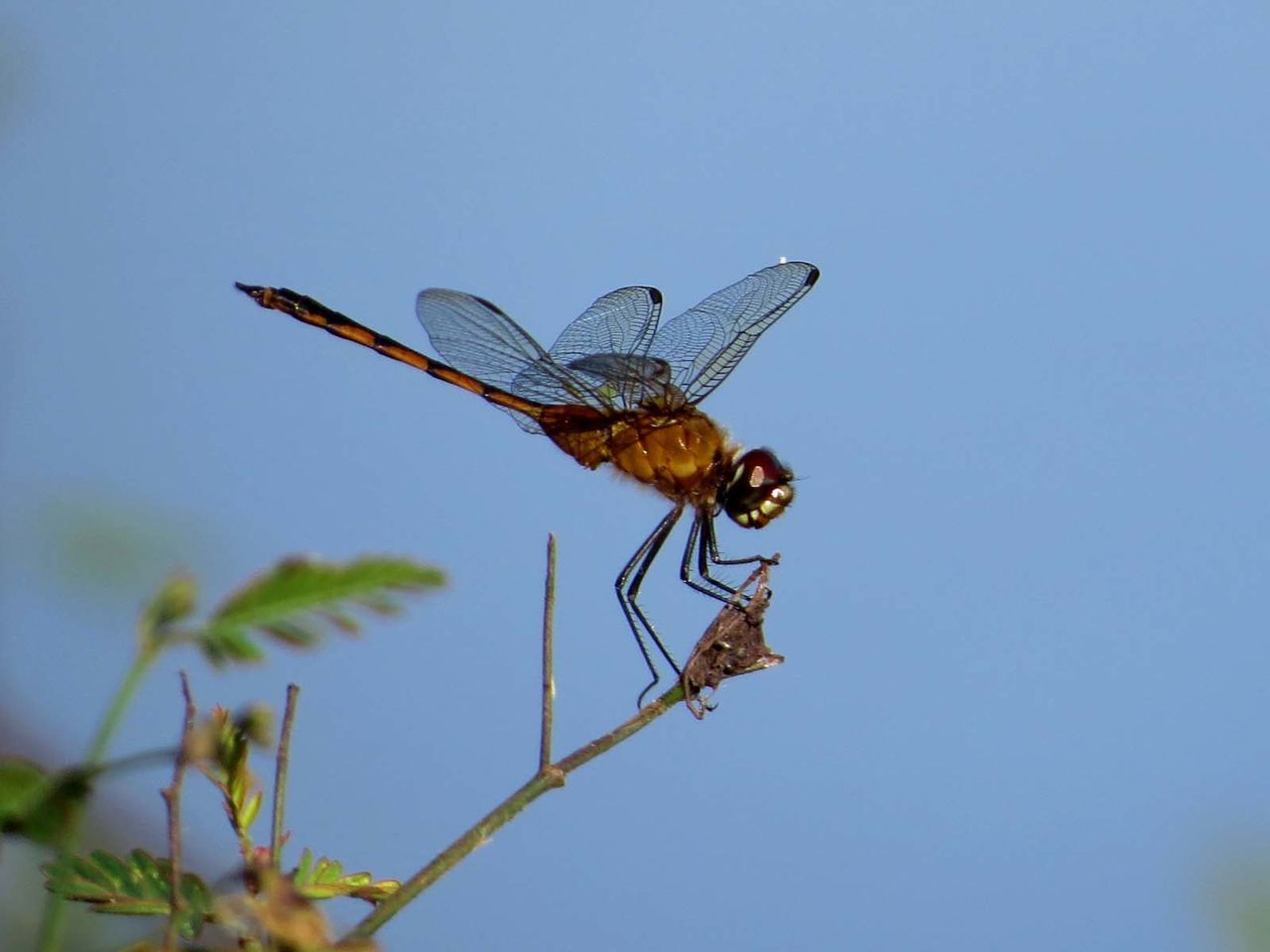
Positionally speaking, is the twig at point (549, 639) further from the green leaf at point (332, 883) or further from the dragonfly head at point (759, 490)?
the dragonfly head at point (759, 490)

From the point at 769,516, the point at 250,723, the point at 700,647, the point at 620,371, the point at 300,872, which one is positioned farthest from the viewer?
the point at 620,371

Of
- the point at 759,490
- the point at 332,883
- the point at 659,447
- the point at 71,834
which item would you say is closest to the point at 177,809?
the point at 71,834

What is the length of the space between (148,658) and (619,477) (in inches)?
65.9

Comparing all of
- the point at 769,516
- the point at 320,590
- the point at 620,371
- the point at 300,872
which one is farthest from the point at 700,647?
the point at 620,371

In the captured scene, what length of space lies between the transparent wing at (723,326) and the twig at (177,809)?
169cm

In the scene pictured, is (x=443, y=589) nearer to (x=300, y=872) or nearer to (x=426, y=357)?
(x=300, y=872)

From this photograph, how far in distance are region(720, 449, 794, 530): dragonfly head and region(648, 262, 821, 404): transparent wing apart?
0.75 feet

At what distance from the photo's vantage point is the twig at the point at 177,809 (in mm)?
449

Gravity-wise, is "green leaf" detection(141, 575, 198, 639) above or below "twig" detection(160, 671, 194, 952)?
above

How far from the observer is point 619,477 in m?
2.13

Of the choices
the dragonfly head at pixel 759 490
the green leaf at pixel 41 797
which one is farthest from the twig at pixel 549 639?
the dragonfly head at pixel 759 490

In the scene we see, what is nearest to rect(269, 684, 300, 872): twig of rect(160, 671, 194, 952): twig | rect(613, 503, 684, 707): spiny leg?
rect(160, 671, 194, 952): twig

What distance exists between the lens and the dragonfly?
2.05m

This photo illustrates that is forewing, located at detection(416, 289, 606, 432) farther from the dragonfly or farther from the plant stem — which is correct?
the plant stem
